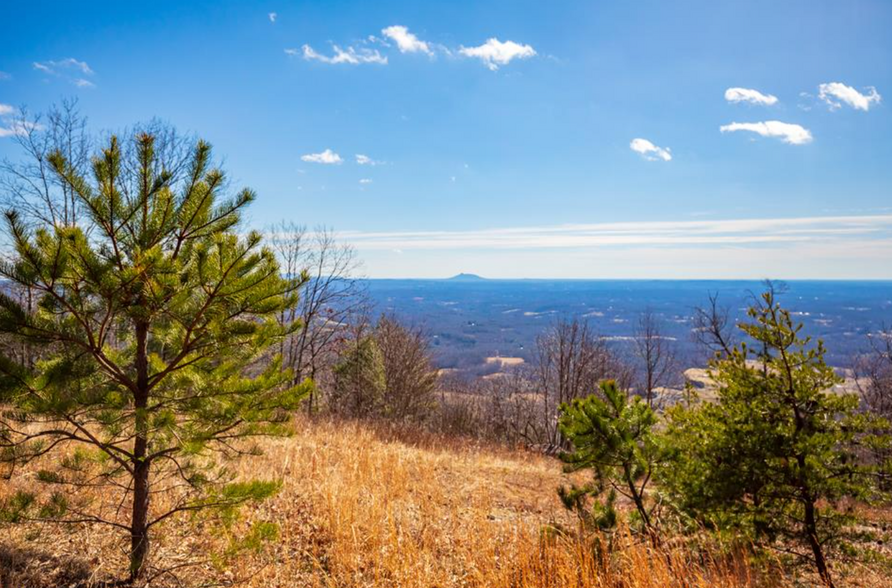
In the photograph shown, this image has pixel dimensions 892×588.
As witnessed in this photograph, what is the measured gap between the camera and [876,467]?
3.64m

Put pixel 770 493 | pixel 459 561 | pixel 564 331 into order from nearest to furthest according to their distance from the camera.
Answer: pixel 770 493
pixel 459 561
pixel 564 331

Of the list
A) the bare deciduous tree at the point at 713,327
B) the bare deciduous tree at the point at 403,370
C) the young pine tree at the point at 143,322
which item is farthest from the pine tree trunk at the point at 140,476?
the bare deciduous tree at the point at 403,370

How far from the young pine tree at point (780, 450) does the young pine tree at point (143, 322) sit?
11.9ft

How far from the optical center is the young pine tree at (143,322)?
2.73 m

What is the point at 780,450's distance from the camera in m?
3.83

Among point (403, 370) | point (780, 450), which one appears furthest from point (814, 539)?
point (403, 370)

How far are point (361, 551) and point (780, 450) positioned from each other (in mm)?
3908

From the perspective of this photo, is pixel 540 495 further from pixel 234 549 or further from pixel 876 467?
pixel 234 549

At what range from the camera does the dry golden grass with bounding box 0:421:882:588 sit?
3617mm

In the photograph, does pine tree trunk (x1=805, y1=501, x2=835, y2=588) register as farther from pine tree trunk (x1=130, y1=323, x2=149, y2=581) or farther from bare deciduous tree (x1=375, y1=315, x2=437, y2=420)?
bare deciduous tree (x1=375, y1=315, x2=437, y2=420)

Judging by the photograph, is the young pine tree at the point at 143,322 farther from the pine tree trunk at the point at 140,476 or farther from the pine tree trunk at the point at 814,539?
the pine tree trunk at the point at 814,539

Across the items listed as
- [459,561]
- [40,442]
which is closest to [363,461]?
[459,561]

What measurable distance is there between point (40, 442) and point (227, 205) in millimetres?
2006

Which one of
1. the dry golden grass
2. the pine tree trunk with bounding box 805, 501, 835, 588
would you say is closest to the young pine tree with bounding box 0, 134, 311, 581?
the dry golden grass
